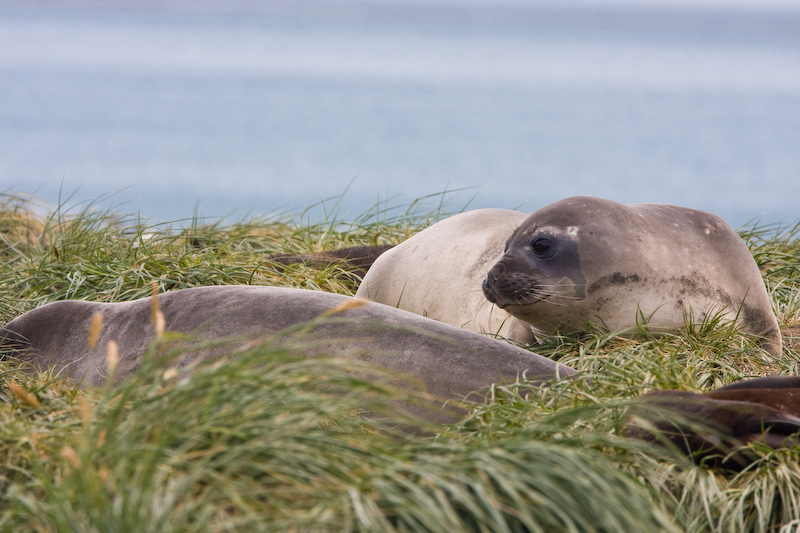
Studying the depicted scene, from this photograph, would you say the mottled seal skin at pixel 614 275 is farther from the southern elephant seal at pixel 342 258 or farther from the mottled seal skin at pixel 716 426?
the southern elephant seal at pixel 342 258

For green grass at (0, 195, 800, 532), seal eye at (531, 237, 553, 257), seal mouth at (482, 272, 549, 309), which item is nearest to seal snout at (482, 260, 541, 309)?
seal mouth at (482, 272, 549, 309)

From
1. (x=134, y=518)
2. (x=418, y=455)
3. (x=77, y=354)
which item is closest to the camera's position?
(x=134, y=518)

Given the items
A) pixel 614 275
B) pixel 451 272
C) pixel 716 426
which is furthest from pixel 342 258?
pixel 716 426

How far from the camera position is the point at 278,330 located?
3.27 m

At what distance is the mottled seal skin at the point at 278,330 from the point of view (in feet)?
9.93

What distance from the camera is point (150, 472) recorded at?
1.79 metres

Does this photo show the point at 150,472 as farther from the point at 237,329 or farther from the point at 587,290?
the point at 587,290

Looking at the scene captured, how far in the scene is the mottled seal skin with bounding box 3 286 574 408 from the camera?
3.03 meters

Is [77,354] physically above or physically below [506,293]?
below

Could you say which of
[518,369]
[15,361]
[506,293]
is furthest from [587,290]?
[15,361]

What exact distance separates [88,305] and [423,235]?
191 cm

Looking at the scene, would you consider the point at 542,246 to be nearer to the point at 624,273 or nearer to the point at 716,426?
the point at 624,273

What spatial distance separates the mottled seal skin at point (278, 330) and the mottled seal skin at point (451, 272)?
1.12 meters

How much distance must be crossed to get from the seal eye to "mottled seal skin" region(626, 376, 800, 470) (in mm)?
1305
